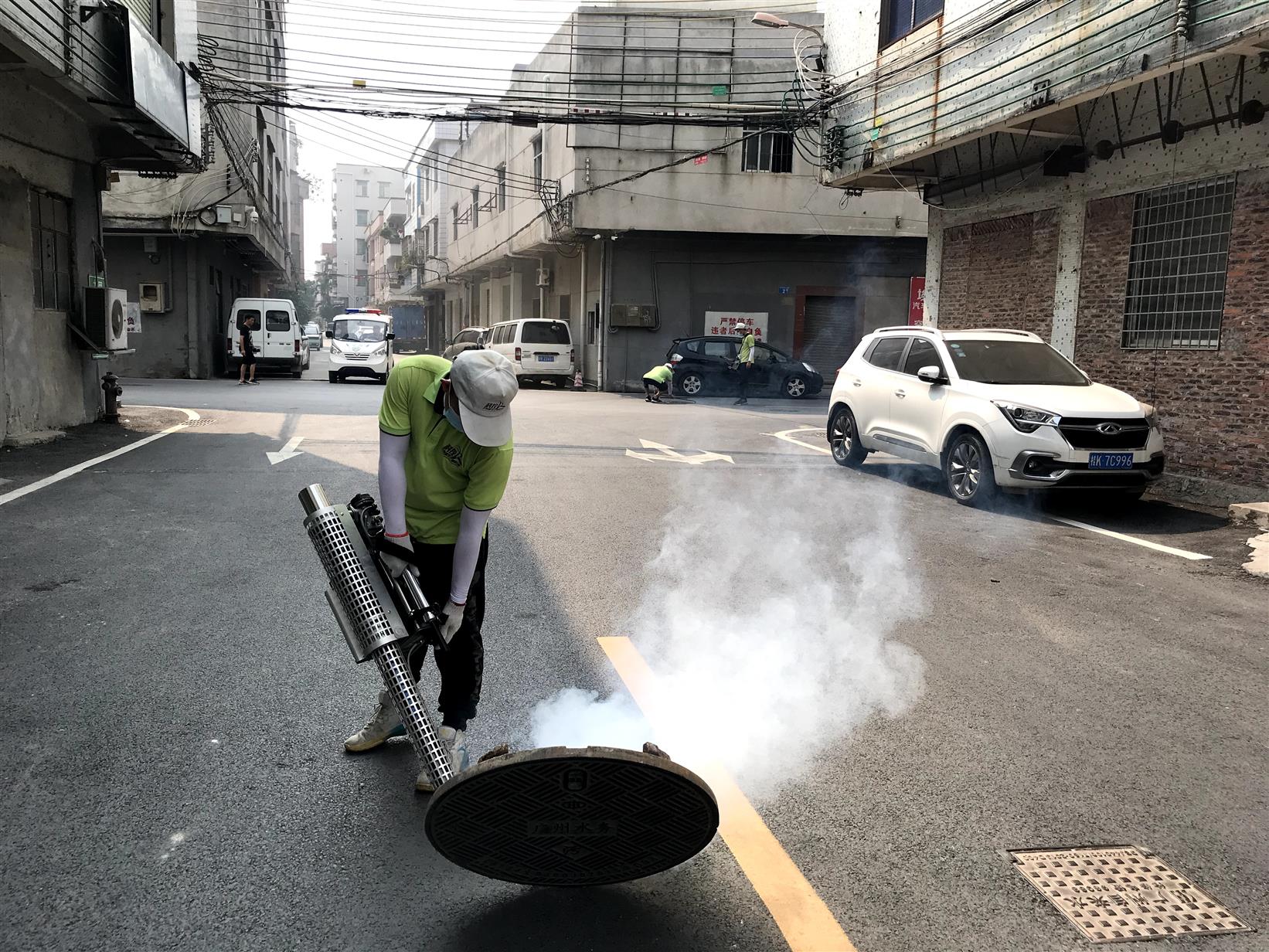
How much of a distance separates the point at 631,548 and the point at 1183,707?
12.4 feet

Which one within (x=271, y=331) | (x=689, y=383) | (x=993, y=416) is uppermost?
(x=271, y=331)

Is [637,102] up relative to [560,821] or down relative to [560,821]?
up

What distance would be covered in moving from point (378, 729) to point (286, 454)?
8.71 m

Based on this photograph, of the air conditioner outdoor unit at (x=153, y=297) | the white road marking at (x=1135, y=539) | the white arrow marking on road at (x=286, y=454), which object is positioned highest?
the air conditioner outdoor unit at (x=153, y=297)

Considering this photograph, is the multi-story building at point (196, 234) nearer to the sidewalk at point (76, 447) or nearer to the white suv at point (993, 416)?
the sidewalk at point (76, 447)

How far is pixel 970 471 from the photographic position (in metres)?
9.74

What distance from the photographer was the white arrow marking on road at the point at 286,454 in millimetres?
11157

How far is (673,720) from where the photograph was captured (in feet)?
13.0

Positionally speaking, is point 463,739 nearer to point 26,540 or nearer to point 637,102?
point 26,540

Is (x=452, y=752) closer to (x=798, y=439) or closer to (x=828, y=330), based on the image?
(x=798, y=439)

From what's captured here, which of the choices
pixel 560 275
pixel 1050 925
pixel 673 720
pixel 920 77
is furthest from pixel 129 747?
pixel 560 275

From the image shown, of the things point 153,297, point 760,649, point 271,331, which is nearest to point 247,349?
point 271,331

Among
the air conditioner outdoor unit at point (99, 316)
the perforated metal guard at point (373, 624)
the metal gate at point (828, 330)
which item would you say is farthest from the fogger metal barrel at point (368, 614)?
the metal gate at point (828, 330)

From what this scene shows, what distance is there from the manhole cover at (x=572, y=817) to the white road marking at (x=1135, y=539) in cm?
652
